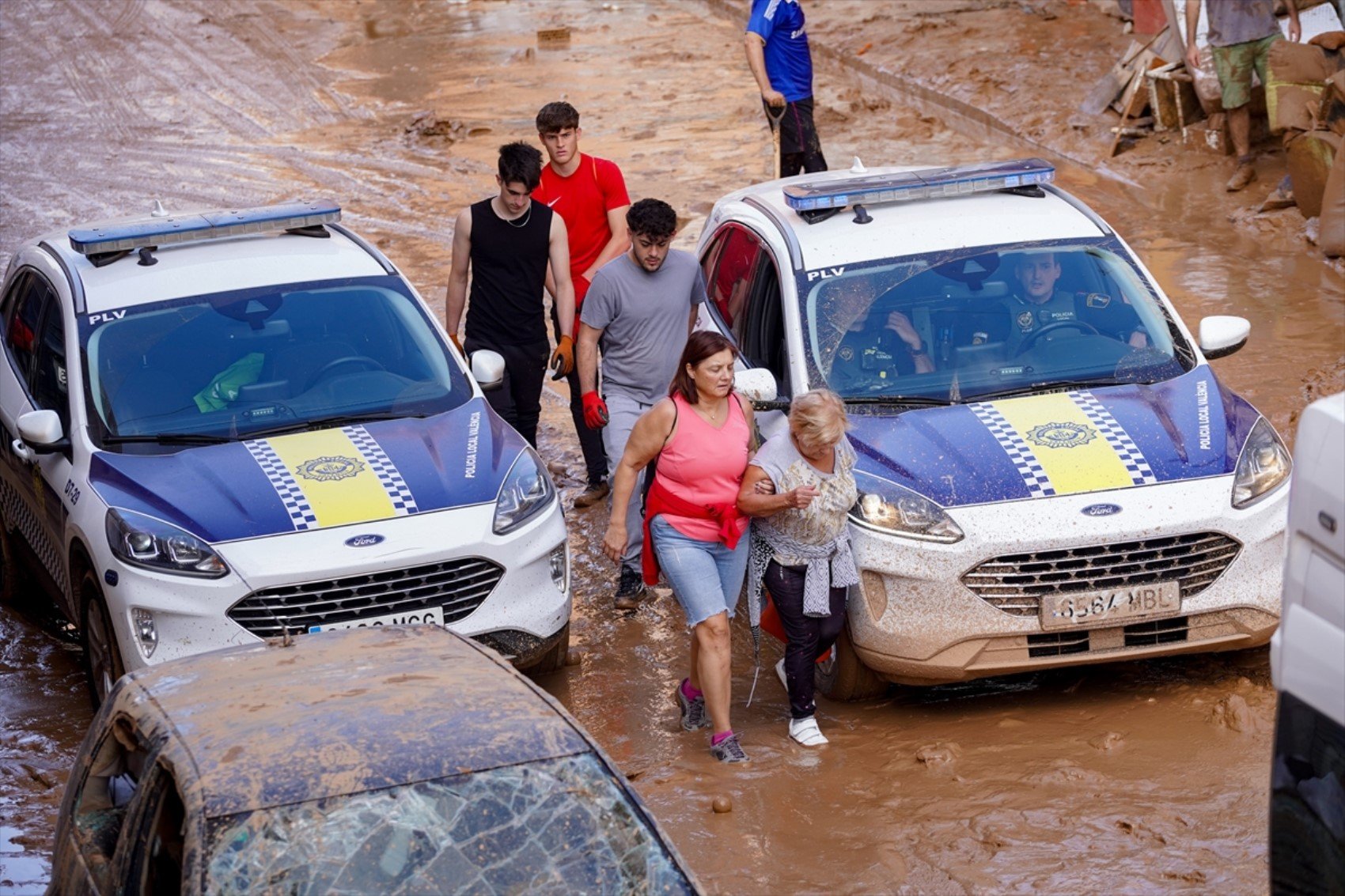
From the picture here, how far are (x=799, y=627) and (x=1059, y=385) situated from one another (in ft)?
5.10

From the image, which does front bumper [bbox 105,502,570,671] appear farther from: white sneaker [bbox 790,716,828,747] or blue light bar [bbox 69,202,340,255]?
blue light bar [bbox 69,202,340,255]

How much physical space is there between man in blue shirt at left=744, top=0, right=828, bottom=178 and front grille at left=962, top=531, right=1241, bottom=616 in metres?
7.00

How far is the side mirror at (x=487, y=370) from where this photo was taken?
313 inches

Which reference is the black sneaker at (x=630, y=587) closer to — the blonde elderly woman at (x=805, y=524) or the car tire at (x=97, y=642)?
the blonde elderly woman at (x=805, y=524)

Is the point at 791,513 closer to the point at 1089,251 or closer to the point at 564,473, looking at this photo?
the point at 1089,251

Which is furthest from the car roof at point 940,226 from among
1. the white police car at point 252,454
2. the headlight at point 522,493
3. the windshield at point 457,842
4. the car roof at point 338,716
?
the windshield at point 457,842

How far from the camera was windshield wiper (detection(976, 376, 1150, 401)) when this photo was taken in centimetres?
731

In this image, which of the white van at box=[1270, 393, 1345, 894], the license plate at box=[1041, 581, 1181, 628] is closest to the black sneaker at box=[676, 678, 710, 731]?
the license plate at box=[1041, 581, 1181, 628]

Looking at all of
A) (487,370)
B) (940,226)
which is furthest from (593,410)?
(940,226)

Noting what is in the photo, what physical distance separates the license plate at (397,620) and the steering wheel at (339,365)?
52.6 inches

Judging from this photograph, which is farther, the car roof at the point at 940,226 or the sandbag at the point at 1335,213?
the sandbag at the point at 1335,213

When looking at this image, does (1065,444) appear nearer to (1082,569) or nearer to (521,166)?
(1082,569)

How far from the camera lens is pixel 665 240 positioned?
26.8ft

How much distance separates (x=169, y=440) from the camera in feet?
24.2
